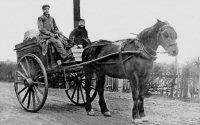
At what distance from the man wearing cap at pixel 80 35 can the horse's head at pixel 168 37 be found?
119 inches

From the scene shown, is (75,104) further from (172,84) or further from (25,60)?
(172,84)

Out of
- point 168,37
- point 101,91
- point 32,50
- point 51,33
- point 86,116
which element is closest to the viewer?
point 168,37

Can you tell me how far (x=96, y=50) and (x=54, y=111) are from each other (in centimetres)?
198

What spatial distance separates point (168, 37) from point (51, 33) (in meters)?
3.31

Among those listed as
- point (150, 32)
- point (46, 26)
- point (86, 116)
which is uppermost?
point (46, 26)

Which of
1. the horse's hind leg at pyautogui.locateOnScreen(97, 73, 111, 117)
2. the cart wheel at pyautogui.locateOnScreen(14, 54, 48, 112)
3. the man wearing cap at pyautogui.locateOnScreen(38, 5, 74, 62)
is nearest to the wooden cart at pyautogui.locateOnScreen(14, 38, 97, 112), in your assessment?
the cart wheel at pyautogui.locateOnScreen(14, 54, 48, 112)

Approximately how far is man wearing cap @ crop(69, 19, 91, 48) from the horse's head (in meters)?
3.01

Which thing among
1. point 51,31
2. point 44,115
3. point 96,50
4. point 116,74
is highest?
point 51,31

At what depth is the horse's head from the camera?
614 centimetres

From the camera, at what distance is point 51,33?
815cm

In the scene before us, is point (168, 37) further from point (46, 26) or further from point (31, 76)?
point (31, 76)

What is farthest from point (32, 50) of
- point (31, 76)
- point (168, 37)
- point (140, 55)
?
point (168, 37)

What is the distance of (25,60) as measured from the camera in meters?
8.45

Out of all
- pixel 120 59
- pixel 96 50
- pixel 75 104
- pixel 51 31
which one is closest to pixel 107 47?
pixel 96 50
